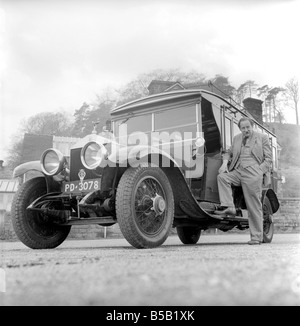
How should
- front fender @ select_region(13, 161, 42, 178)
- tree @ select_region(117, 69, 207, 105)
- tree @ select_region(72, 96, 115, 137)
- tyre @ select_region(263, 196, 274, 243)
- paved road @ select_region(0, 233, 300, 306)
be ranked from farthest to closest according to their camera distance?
tyre @ select_region(263, 196, 274, 243) → tree @ select_region(72, 96, 115, 137) → tree @ select_region(117, 69, 207, 105) → front fender @ select_region(13, 161, 42, 178) → paved road @ select_region(0, 233, 300, 306)

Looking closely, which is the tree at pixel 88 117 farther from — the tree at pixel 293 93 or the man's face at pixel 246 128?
the tree at pixel 293 93

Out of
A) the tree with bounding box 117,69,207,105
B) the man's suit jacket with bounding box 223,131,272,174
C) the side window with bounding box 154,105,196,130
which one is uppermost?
the tree with bounding box 117,69,207,105

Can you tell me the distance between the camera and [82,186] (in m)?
2.91

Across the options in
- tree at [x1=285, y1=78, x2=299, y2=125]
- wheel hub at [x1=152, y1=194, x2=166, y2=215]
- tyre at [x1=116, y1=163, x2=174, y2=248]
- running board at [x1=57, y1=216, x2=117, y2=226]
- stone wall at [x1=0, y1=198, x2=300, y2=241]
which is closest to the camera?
Answer: tree at [x1=285, y1=78, x2=299, y2=125]

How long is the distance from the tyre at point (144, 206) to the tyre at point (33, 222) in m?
1.02

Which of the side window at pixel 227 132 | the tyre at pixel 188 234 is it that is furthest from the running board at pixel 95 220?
the tyre at pixel 188 234

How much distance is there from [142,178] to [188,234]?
239 centimetres

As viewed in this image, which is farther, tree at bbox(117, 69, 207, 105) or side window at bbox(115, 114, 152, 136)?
side window at bbox(115, 114, 152, 136)

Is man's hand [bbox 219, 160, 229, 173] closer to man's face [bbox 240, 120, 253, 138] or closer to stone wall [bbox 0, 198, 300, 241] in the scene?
man's face [bbox 240, 120, 253, 138]

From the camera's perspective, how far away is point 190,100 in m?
3.72

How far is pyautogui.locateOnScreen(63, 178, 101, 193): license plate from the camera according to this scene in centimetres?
282

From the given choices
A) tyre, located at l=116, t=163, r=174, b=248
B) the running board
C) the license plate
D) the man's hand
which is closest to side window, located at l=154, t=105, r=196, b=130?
the man's hand

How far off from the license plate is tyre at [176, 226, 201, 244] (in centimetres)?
204
